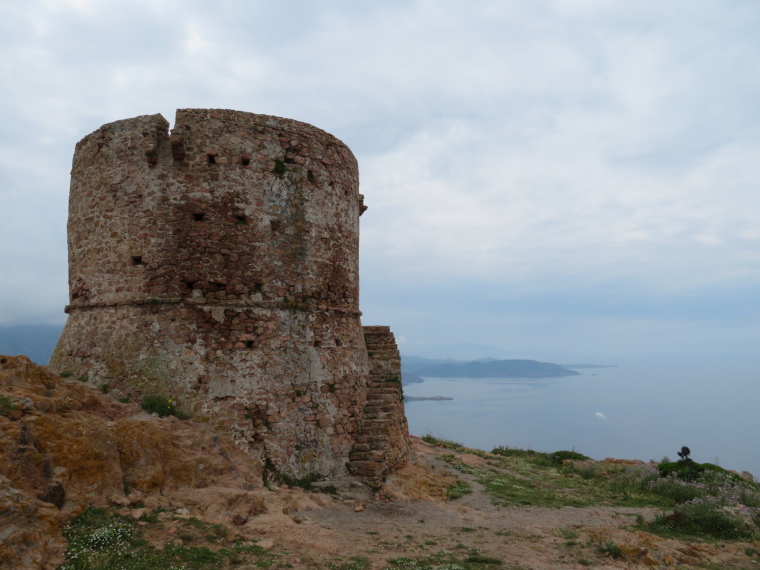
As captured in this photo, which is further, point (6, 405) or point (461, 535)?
point (461, 535)

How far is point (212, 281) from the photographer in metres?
10.2

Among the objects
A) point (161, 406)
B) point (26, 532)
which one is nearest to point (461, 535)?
point (161, 406)

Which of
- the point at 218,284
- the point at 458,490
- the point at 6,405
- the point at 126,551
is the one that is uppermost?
the point at 218,284

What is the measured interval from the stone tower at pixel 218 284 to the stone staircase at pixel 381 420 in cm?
6

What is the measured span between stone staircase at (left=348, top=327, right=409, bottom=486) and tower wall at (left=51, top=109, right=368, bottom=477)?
1.63 feet

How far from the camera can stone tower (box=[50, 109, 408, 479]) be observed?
9.83 meters

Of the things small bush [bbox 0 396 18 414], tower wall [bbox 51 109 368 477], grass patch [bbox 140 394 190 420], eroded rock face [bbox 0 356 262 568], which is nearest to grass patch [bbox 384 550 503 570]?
eroded rock face [bbox 0 356 262 568]

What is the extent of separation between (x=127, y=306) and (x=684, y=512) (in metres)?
12.5

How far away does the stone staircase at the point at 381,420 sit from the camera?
36.0 feet

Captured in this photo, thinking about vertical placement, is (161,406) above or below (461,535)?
above

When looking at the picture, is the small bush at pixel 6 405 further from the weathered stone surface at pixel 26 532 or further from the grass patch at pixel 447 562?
the grass patch at pixel 447 562

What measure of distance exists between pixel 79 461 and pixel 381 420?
22.6ft

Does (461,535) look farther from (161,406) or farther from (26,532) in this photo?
(26,532)

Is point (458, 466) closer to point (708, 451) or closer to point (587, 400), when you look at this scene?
point (708, 451)
